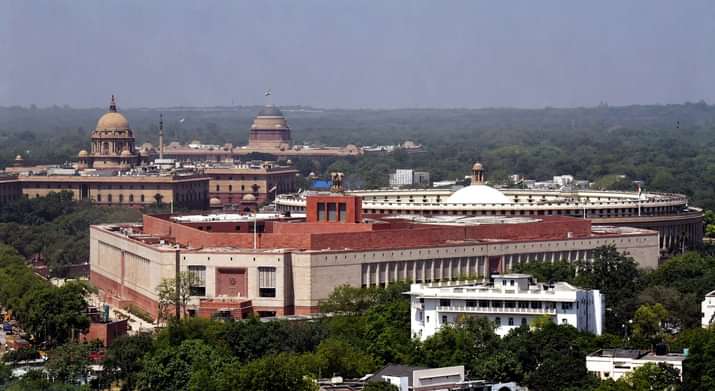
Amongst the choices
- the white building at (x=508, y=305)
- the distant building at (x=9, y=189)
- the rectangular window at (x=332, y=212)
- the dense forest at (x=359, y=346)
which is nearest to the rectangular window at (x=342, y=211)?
the rectangular window at (x=332, y=212)

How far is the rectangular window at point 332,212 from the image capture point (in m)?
96.6

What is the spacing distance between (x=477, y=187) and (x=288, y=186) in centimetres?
6523

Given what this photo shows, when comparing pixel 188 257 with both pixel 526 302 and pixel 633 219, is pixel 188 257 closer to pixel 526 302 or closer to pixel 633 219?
pixel 526 302

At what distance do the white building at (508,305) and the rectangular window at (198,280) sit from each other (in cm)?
1603

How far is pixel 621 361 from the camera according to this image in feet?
205

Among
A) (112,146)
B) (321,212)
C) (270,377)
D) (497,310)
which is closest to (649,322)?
(497,310)

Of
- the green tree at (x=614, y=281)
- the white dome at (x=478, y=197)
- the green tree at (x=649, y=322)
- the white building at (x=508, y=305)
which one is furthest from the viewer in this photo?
the white dome at (x=478, y=197)

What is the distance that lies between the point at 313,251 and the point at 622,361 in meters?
27.3

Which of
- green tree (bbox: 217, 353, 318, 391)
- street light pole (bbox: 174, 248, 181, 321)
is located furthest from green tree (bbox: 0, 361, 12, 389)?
street light pole (bbox: 174, 248, 181, 321)

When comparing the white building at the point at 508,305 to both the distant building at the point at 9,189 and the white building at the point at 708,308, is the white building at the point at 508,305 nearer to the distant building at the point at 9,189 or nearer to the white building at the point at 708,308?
the white building at the point at 708,308

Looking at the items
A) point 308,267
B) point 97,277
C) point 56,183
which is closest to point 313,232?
point 308,267

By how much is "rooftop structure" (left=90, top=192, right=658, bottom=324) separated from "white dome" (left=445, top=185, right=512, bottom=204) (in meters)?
12.3

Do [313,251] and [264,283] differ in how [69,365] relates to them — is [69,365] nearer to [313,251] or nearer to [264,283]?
[264,283]

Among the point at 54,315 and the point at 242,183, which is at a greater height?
the point at 242,183
